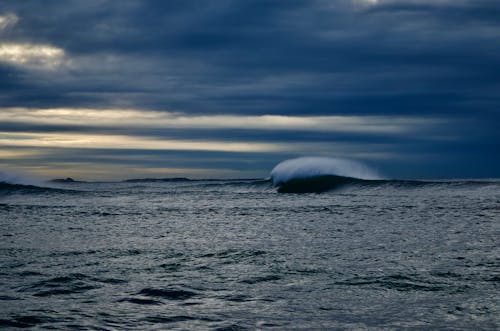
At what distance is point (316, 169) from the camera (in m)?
31.1

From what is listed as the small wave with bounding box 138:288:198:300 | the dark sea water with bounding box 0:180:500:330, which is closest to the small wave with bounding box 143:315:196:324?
the dark sea water with bounding box 0:180:500:330

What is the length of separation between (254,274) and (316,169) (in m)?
25.4

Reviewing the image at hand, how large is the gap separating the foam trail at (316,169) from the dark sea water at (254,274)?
18.2 meters

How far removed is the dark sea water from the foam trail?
1825 cm

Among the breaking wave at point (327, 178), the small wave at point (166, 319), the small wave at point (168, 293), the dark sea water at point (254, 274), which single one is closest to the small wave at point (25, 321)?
the dark sea water at point (254, 274)

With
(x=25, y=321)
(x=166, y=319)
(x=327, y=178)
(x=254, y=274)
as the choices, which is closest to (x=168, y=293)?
(x=166, y=319)

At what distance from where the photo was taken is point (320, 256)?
718 centimetres

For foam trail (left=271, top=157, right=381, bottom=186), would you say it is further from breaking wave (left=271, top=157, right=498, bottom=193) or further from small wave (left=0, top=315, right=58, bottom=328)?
small wave (left=0, top=315, right=58, bottom=328)

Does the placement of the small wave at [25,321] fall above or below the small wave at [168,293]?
above

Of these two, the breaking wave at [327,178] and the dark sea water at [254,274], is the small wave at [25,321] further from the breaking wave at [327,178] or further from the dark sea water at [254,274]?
the breaking wave at [327,178]

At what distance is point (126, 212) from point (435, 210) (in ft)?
28.3

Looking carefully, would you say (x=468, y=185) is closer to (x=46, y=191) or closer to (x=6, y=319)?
(x=46, y=191)

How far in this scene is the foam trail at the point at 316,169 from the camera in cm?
3033

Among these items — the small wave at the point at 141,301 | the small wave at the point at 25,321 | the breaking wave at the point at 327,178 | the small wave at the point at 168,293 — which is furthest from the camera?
the breaking wave at the point at 327,178
